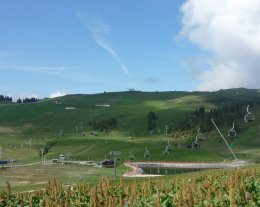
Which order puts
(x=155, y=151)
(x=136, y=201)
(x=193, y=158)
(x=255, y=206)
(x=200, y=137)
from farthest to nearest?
1. (x=155, y=151)
2. (x=193, y=158)
3. (x=200, y=137)
4. (x=136, y=201)
5. (x=255, y=206)

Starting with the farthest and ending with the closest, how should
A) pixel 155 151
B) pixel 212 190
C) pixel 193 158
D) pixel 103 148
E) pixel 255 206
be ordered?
pixel 103 148 < pixel 155 151 < pixel 193 158 < pixel 212 190 < pixel 255 206

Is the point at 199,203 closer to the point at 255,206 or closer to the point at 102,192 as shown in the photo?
the point at 255,206

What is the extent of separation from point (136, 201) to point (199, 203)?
3.16m

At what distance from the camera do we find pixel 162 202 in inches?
878

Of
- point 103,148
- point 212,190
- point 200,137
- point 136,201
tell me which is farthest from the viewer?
point 103,148

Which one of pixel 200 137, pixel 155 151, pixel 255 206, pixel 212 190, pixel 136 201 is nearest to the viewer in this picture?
Answer: pixel 255 206

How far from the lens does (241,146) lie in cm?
18850

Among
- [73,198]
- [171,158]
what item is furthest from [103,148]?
[73,198]

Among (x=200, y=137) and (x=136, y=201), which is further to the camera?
(x=200, y=137)

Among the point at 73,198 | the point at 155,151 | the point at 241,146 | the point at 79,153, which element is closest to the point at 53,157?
the point at 79,153

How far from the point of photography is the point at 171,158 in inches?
6688

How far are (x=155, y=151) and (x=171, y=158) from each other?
15.1 meters

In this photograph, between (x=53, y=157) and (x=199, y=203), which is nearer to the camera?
(x=199, y=203)

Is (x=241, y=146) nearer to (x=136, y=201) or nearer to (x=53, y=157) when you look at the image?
(x=53, y=157)
